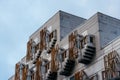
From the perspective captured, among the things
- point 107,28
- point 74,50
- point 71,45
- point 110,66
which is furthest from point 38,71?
point 110,66

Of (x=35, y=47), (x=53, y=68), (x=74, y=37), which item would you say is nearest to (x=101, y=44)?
(x=74, y=37)

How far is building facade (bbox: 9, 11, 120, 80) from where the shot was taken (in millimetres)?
41562

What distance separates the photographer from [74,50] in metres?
46.4

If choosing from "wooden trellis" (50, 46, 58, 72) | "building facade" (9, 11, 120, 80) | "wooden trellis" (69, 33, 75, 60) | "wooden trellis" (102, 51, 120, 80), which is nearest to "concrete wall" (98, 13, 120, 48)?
"building facade" (9, 11, 120, 80)

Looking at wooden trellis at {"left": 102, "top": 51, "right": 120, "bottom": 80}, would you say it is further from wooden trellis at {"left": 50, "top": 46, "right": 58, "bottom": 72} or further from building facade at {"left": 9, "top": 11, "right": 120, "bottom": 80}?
wooden trellis at {"left": 50, "top": 46, "right": 58, "bottom": 72}

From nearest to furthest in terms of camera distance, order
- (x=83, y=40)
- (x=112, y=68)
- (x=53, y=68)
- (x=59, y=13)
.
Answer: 1. (x=112, y=68)
2. (x=83, y=40)
3. (x=53, y=68)
4. (x=59, y=13)

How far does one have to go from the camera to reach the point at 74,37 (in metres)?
46.9

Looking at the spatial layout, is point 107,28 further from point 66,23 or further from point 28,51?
point 28,51

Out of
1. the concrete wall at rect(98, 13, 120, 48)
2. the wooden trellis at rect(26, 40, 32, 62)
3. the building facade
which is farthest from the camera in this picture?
the wooden trellis at rect(26, 40, 32, 62)

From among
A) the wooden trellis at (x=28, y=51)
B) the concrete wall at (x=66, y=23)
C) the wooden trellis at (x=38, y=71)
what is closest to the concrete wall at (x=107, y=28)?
the concrete wall at (x=66, y=23)

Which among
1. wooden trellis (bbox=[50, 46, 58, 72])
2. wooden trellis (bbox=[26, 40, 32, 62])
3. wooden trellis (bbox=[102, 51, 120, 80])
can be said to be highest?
wooden trellis (bbox=[26, 40, 32, 62])

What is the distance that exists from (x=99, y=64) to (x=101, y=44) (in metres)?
2.45

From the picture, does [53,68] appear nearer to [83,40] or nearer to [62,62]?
[62,62]

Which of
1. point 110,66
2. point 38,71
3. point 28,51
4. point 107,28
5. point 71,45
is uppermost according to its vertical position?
point 28,51
